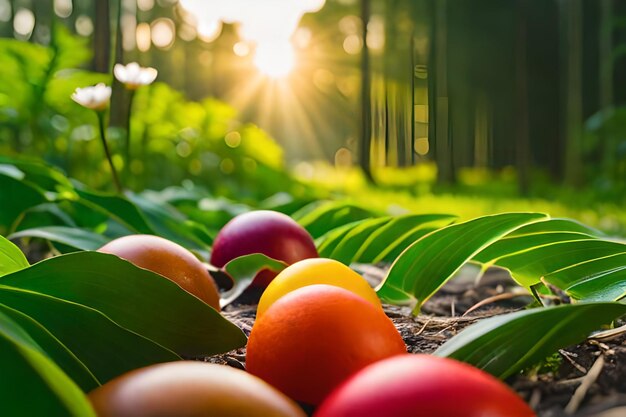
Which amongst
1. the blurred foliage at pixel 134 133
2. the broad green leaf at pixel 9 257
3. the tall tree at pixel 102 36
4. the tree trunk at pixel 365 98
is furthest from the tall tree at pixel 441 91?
the broad green leaf at pixel 9 257

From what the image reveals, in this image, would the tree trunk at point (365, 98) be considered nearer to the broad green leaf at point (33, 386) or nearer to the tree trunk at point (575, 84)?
the tree trunk at point (575, 84)

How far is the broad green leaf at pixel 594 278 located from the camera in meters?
1.04

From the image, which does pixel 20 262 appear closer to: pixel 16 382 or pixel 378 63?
pixel 16 382

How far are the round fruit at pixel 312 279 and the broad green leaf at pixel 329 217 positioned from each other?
0.86m

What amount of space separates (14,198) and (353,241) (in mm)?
819

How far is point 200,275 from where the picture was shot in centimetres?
118

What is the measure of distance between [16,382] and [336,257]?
105 centimetres

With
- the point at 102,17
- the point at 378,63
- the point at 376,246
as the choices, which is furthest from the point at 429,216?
the point at 378,63

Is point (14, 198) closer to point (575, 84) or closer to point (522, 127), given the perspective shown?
point (522, 127)

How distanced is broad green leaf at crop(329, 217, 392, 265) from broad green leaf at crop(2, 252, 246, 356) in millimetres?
739

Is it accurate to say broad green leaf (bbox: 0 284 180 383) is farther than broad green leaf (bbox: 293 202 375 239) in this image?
No

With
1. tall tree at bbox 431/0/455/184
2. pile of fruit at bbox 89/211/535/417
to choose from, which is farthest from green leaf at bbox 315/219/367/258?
tall tree at bbox 431/0/455/184

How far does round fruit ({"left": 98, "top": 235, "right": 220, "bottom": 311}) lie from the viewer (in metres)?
1.14

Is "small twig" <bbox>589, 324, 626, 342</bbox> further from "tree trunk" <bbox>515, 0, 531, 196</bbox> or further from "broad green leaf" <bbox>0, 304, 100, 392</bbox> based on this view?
"tree trunk" <bbox>515, 0, 531, 196</bbox>
